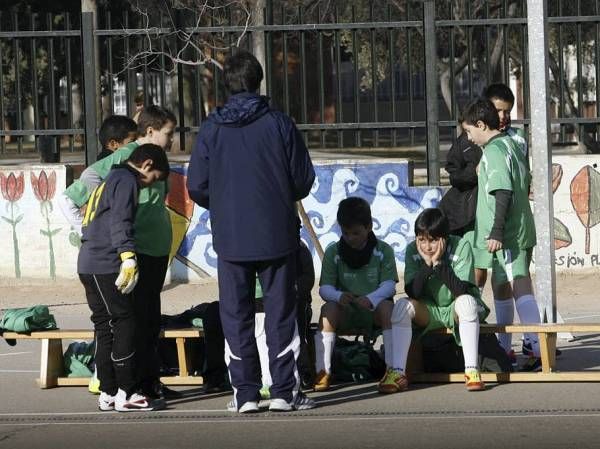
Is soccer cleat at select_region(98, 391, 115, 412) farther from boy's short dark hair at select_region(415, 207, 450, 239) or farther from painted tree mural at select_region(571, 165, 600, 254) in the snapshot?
painted tree mural at select_region(571, 165, 600, 254)

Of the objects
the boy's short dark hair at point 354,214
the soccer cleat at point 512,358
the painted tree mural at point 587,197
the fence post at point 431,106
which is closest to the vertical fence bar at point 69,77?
the fence post at point 431,106

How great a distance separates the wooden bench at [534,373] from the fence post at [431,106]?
539cm

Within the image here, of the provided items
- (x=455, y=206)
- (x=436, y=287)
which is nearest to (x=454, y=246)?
(x=436, y=287)

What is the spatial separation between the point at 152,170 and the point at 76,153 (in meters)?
7.06

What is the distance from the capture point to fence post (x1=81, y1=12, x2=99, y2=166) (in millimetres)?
14391

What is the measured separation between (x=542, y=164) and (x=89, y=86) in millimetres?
6083

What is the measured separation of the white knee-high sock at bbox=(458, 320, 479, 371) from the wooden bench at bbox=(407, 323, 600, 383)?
26cm

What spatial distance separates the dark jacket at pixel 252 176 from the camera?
25.8 ft

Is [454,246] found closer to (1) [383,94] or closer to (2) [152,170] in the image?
(2) [152,170]

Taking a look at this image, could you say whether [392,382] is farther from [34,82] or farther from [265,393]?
[34,82]

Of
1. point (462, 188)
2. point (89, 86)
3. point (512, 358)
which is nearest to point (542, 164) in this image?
point (462, 188)

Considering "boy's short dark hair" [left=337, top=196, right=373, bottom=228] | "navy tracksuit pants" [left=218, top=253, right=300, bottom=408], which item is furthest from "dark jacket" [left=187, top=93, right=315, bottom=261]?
"boy's short dark hair" [left=337, top=196, right=373, bottom=228]

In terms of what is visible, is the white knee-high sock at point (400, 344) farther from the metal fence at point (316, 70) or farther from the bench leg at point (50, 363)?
the metal fence at point (316, 70)

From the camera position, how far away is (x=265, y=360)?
27.6 feet
